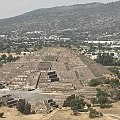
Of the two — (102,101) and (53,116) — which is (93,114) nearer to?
(53,116)

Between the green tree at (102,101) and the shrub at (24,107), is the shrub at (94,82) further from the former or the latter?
the shrub at (24,107)

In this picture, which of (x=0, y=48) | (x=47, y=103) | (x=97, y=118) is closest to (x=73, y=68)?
(x=47, y=103)

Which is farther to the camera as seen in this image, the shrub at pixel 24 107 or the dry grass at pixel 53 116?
the shrub at pixel 24 107

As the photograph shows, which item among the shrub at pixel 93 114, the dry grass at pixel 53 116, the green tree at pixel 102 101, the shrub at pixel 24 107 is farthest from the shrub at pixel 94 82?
the shrub at pixel 93 114

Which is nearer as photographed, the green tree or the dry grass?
the dry grass

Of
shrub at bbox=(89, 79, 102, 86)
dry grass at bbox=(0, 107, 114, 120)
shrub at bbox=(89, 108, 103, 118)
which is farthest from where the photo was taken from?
shrub at bbox=(89, 79, 102, 86)

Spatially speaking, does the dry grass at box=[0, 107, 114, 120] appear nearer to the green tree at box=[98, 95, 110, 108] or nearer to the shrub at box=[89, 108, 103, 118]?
the shrub at box=[89, 108, 103, 118]

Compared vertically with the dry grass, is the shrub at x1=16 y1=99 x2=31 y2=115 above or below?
above

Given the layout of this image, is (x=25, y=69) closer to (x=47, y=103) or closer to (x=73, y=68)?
(x=73, y=68)

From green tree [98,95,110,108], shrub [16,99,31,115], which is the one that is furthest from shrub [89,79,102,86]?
shrub [16,99,31,115]

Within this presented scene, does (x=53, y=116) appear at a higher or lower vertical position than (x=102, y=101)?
lower

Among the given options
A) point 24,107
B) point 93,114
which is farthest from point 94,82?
point 93,114
